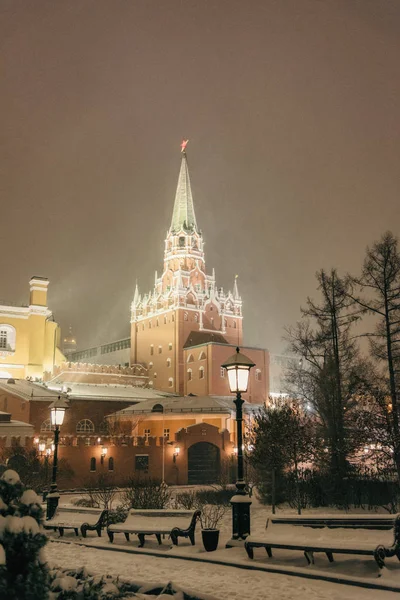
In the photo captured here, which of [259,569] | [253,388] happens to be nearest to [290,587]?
[259,569]

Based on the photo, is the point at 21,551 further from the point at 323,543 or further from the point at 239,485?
the point at 239,485

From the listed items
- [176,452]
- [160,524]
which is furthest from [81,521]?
[176,452]

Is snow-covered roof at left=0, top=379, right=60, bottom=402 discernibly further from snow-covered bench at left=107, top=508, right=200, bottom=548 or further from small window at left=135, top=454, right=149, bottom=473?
snow-covered bench at left=107, top=508, right=200, bottom=548

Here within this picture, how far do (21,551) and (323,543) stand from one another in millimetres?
5845

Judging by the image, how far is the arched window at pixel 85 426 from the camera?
47.3 metres

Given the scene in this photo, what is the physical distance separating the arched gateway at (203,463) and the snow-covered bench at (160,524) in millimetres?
28912

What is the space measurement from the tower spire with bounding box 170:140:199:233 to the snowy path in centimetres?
6250

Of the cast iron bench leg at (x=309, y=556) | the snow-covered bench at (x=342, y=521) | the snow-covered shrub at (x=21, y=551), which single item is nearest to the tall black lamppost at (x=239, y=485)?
the snow-covered bench at (x=342, y=521)

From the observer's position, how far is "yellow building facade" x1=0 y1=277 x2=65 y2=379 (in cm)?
5412

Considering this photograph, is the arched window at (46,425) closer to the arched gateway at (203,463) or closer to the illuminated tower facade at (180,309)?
the arched gateway at (203,463)

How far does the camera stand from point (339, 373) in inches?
920

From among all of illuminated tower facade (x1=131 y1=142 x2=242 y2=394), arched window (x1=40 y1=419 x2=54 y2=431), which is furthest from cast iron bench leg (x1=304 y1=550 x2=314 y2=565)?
illuminated tower facade (x1=131 y1=142 x2=242 y2=394)

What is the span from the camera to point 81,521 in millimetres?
15375

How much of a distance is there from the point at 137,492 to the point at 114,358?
58177 millimetres
